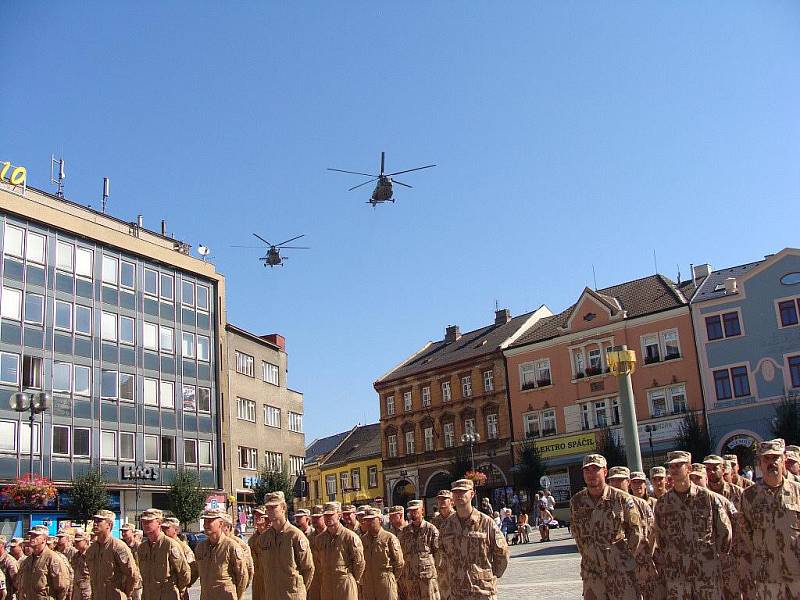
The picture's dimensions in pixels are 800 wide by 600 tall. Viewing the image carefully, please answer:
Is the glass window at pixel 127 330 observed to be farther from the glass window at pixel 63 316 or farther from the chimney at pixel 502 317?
the chimney at pixel 502 317

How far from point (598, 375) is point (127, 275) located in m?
27.4

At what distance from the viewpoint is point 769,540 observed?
898 cm

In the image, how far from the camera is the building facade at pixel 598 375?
1972 inches

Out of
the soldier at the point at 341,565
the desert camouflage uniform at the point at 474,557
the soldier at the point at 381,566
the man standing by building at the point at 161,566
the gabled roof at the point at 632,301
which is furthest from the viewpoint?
the gabled roof at the point at 632,301

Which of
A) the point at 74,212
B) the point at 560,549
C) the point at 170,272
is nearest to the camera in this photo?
the point at 560,549

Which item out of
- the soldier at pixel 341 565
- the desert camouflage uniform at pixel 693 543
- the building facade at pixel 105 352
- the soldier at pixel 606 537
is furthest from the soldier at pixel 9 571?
the building facade at pixel 105 352

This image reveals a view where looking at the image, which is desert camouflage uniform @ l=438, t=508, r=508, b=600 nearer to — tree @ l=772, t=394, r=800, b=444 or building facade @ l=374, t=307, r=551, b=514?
tree @ l=772, t=394, r=800, b=444

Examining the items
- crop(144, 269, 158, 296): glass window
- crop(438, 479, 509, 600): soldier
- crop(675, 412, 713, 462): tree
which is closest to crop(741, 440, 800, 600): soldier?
crop(438, 479, 509, 600): soldier

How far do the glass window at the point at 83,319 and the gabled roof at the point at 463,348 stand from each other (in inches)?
1008

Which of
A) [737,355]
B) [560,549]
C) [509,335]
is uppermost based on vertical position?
[509,335]

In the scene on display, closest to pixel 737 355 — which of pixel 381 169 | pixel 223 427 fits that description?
pixel 381 169

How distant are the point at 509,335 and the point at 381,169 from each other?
64.8ft

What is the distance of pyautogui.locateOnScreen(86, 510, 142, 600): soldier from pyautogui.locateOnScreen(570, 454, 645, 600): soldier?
6334mm

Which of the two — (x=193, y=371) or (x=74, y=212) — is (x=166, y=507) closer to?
(x=193, y=371)
